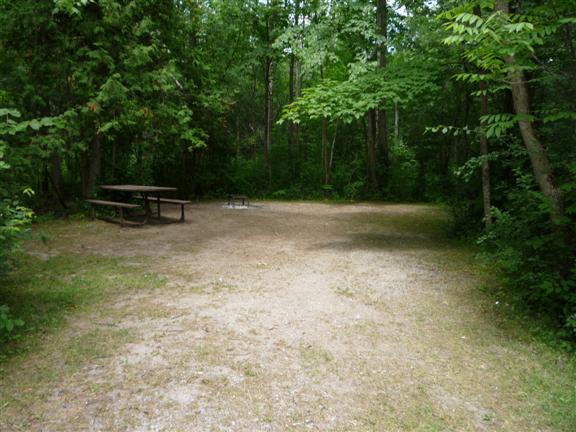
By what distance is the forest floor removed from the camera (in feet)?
8.83

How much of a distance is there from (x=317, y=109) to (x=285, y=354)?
511 centimetres

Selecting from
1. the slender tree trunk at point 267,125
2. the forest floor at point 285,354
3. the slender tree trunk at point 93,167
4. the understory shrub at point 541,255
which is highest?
the slender tree trunk at point 267,125

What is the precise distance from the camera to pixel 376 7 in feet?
50.0

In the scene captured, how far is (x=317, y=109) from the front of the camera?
748 centimetres

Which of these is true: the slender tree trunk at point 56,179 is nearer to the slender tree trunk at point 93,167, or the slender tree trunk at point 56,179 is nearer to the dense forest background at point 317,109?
the dense forest background at point 317,109

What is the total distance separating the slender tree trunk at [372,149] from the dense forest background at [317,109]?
0.10 meters

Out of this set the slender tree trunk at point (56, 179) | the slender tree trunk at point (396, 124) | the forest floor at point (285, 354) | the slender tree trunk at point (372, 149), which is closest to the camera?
the forest floor at point (285, 354)

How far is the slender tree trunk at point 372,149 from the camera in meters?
17.7

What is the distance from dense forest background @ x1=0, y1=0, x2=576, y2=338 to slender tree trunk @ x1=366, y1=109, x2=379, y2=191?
10 centimetres

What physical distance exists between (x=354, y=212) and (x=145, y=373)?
11403 millimetres

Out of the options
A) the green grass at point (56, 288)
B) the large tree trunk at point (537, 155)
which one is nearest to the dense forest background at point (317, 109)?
the large tree trunk at point (537, 155)

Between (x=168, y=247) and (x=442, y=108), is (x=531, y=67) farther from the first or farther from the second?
(x=442, y=108)

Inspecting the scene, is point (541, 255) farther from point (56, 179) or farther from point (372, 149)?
point (372, 149)

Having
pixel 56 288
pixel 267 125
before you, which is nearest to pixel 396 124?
pixel 267 125
